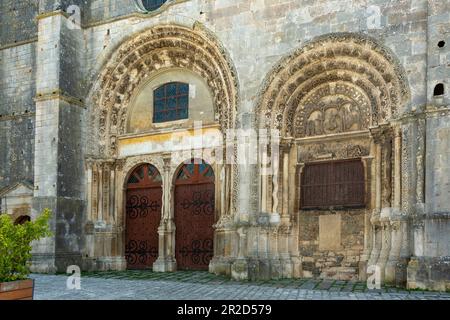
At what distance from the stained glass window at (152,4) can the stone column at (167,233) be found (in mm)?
4060

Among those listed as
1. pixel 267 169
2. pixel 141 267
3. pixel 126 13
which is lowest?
pixel 141 267

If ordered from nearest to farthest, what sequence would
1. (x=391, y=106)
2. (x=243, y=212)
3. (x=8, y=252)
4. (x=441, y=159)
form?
→ (x=8, y=252)
(x=441, y=159)
(x=391, y=106)
(x=243, y=212)

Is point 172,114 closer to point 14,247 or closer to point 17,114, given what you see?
point 17,114

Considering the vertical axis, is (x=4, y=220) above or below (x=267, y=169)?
below

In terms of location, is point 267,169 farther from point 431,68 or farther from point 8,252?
point 8,252

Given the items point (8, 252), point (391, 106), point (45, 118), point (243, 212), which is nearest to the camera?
point (8, 252)

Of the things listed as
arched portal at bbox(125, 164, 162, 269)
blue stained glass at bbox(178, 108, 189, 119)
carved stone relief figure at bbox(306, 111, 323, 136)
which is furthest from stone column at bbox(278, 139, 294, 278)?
arched portal at bbox(125, 164, 162, 269)

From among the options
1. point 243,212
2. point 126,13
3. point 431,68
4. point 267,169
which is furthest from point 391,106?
point 126,13

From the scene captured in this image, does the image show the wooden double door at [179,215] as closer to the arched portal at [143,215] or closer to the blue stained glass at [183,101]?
the arched portal at [143,215]

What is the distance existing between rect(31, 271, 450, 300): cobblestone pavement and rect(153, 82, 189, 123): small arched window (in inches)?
157

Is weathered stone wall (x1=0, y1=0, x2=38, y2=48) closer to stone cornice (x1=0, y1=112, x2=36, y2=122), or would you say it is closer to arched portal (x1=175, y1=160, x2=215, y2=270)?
stone cornice (x1=0, y1=112, x2=36, y2=122)

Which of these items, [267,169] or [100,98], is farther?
[100,98]

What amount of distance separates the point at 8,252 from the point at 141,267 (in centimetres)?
706

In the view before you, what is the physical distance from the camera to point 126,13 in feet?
42.5
